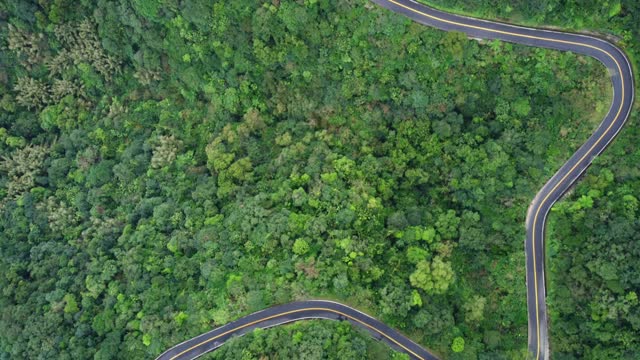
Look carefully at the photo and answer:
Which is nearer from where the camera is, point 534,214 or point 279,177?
point 534,214

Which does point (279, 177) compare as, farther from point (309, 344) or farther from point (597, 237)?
point (597, 237)

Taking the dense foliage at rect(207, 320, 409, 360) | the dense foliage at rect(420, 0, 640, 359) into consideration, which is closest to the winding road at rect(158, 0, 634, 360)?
the dense foliage at rect(420, 0, 640, 359)

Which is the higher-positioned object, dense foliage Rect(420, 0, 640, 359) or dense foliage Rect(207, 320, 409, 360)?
dense foliage Rect(420, 0, 640, 359)

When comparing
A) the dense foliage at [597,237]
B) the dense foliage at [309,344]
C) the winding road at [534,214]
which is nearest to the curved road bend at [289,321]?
the winding road at [534,214]

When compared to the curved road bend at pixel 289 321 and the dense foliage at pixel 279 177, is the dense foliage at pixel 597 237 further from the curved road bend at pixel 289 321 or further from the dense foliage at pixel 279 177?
the curved road bend at pixel 289 321

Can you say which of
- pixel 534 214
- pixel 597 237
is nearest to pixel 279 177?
pixel 534 214

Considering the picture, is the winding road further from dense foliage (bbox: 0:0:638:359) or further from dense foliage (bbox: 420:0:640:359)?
dense foliage (bbox: 0:0:638:359)
